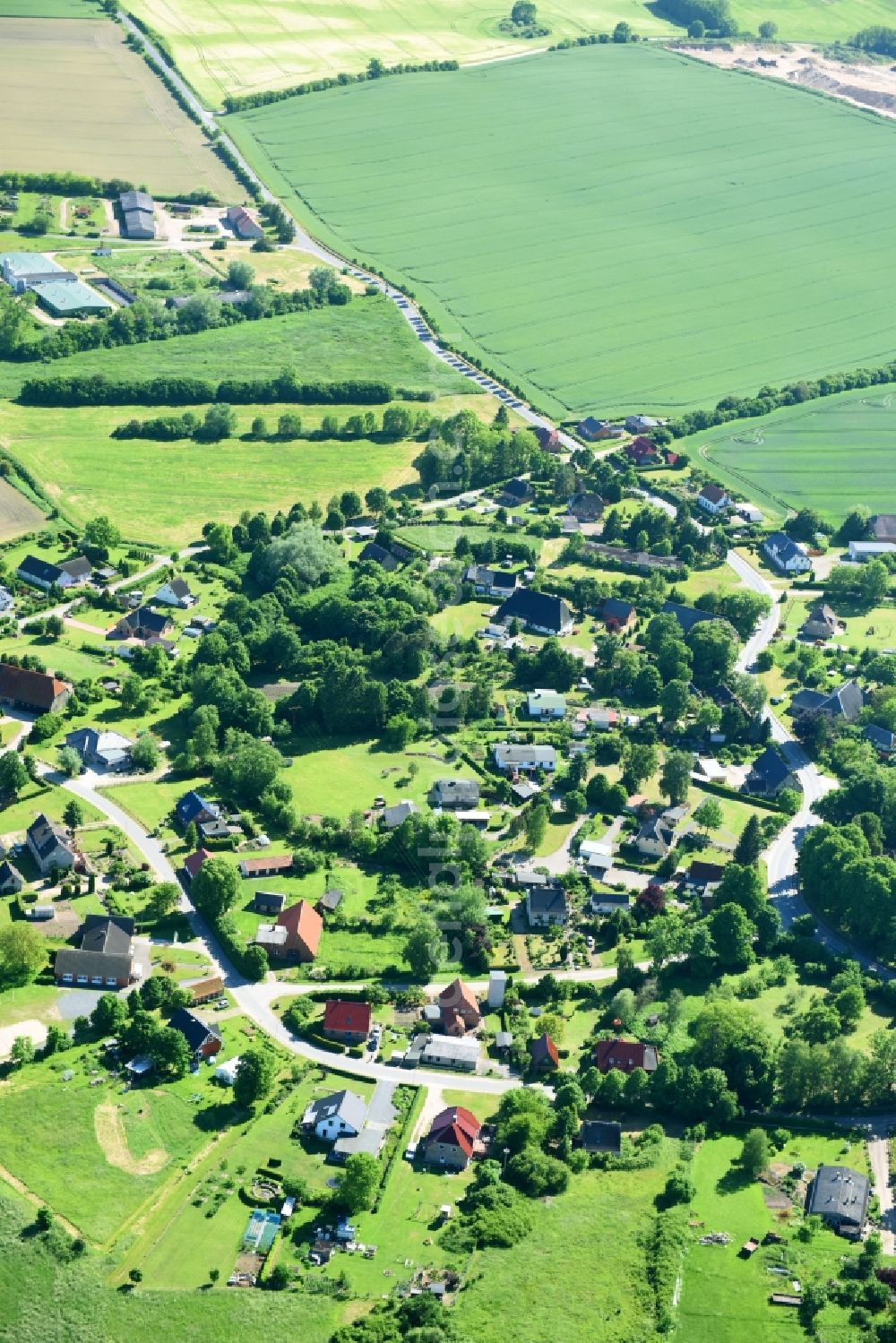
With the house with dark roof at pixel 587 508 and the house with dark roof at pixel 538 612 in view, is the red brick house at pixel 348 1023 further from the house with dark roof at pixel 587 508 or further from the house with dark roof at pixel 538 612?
the house with dark roof at pixel 587 508

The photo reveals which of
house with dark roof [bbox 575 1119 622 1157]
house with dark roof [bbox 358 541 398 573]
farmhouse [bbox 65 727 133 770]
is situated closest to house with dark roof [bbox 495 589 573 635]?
house with dark roof [bbox 358 541 398 573]

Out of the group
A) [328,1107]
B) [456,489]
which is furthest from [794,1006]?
[456,489]

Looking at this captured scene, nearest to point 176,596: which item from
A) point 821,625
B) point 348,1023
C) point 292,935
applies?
point 292,935

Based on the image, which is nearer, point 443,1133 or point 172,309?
point 443,1133

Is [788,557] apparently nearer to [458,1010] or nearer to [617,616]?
[617,616]

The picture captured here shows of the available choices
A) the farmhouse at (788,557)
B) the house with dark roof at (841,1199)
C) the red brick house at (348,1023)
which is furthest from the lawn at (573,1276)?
the farmhouse at (788,557)

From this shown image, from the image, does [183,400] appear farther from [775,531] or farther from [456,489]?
[775,531]

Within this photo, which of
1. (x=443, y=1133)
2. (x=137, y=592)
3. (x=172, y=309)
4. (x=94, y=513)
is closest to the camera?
(x=443, y=1133)
